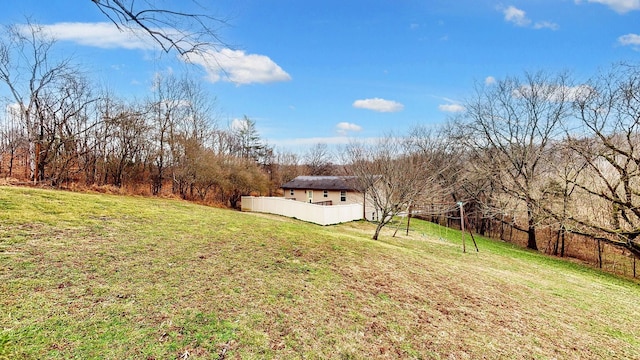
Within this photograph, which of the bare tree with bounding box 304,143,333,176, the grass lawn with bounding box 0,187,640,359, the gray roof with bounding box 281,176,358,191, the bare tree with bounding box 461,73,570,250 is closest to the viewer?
the grass lawn with bounding box 0,187,640,359

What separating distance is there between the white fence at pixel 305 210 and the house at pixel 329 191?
1709 millimetres

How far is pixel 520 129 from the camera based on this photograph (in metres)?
18.3

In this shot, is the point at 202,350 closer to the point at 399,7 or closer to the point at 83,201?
the point at 83,201

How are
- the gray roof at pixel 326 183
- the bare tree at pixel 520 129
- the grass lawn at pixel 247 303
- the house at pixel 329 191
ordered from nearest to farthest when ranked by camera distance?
the grass lawn at pixel 247 303, the bare tree at pixel 520 129, the house at pixel 329 191, the gray roof at pixel 326 183

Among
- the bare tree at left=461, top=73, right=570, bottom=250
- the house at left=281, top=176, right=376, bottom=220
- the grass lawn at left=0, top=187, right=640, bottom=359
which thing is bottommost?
the grass lawn at left=0, top=187, right=640, bottom=359

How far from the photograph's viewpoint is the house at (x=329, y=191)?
74.6 ft

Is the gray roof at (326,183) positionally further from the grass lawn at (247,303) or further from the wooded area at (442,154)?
the grass lawn at (247,303)

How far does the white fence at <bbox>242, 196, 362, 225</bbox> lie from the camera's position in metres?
17.4

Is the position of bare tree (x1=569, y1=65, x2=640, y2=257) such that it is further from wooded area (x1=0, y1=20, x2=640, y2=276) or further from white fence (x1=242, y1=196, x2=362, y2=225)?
white fence (x1=242, y1=196, x2=362, y2=225)

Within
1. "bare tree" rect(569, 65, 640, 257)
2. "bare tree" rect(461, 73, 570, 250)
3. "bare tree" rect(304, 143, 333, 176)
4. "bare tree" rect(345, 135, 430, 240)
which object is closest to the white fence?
"bare tree" rect(345, 135, 430, 240)

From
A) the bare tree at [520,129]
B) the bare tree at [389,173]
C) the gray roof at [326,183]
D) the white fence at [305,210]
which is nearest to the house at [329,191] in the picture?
the gray roof at [326,183]

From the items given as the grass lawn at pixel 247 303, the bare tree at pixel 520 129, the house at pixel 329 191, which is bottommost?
the grass lawn at pixel 247 303

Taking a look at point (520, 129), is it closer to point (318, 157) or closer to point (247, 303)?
point (247, 303)

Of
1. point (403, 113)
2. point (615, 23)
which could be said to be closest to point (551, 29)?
point (615, 23)
